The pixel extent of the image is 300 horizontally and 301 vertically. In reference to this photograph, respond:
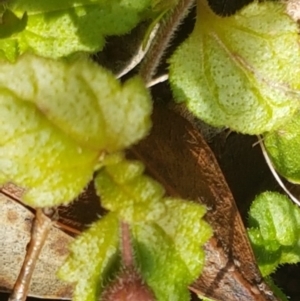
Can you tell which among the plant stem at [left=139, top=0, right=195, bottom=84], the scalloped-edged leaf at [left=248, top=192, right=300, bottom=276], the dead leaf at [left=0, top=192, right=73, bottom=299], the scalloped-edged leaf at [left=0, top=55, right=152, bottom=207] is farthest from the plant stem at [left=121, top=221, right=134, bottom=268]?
the scalloped-edged leaf at [left=248, top=192, right=300, bottom=276]

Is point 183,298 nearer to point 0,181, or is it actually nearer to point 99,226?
point 99,226

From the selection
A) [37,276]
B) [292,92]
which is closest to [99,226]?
[37,276]

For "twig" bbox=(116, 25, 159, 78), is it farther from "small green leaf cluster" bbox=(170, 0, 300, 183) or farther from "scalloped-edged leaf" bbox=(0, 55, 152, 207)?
"scalloped-edged leaf" bbox=(0, 55, 152, 207)

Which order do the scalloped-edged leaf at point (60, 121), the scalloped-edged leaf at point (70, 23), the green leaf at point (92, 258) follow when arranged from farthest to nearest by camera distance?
the scalloped-edged leaf at point (70, 23) → the green leaf at point (92, 258) → the scalloped-edged leaf at point (60, 121)

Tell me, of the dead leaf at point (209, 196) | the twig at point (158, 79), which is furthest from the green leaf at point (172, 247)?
the twig at point (158, 79)

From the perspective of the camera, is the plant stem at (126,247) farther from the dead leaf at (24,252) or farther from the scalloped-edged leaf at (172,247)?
the dead leaf at (24,252)
